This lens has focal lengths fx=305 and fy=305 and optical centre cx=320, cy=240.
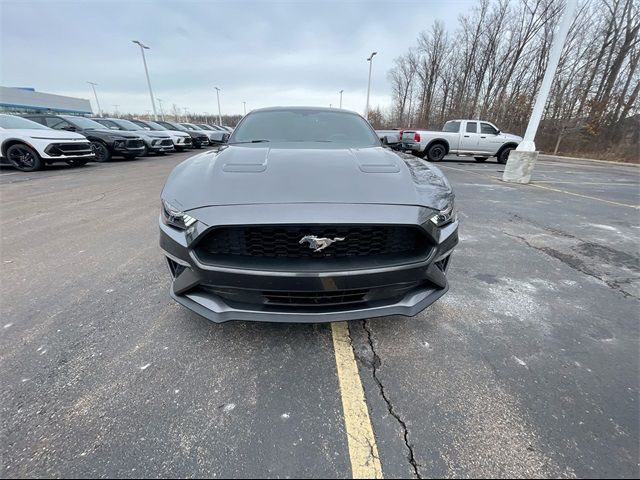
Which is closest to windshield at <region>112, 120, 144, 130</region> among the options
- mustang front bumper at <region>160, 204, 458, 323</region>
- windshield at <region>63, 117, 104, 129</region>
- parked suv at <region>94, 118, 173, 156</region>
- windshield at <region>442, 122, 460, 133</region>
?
parked suv at <region>94, 118, 173, 156</region>

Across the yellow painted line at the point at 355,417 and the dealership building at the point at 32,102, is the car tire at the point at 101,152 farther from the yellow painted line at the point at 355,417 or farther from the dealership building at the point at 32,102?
the dealership building at the point at 32,102

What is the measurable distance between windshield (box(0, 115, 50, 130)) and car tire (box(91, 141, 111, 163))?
7.41 ft

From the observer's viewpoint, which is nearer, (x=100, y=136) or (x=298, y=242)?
(x=298, y=242)

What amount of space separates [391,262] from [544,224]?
4451 mm

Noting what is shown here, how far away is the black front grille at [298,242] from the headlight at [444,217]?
0.13m

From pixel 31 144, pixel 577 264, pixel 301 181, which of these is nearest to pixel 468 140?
pixel 577 264

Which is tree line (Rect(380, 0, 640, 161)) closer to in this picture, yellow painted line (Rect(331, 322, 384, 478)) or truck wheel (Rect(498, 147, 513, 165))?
truck wheel (Rect(498, 147, 513, 165))

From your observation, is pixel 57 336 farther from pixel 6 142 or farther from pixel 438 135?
pixel 438 135

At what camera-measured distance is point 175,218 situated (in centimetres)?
175

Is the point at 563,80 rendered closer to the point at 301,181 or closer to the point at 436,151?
the point at 436,151

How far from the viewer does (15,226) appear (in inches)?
167

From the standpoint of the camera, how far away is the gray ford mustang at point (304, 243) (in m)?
1.61

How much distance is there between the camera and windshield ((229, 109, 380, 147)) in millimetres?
3012

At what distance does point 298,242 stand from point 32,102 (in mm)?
65642
